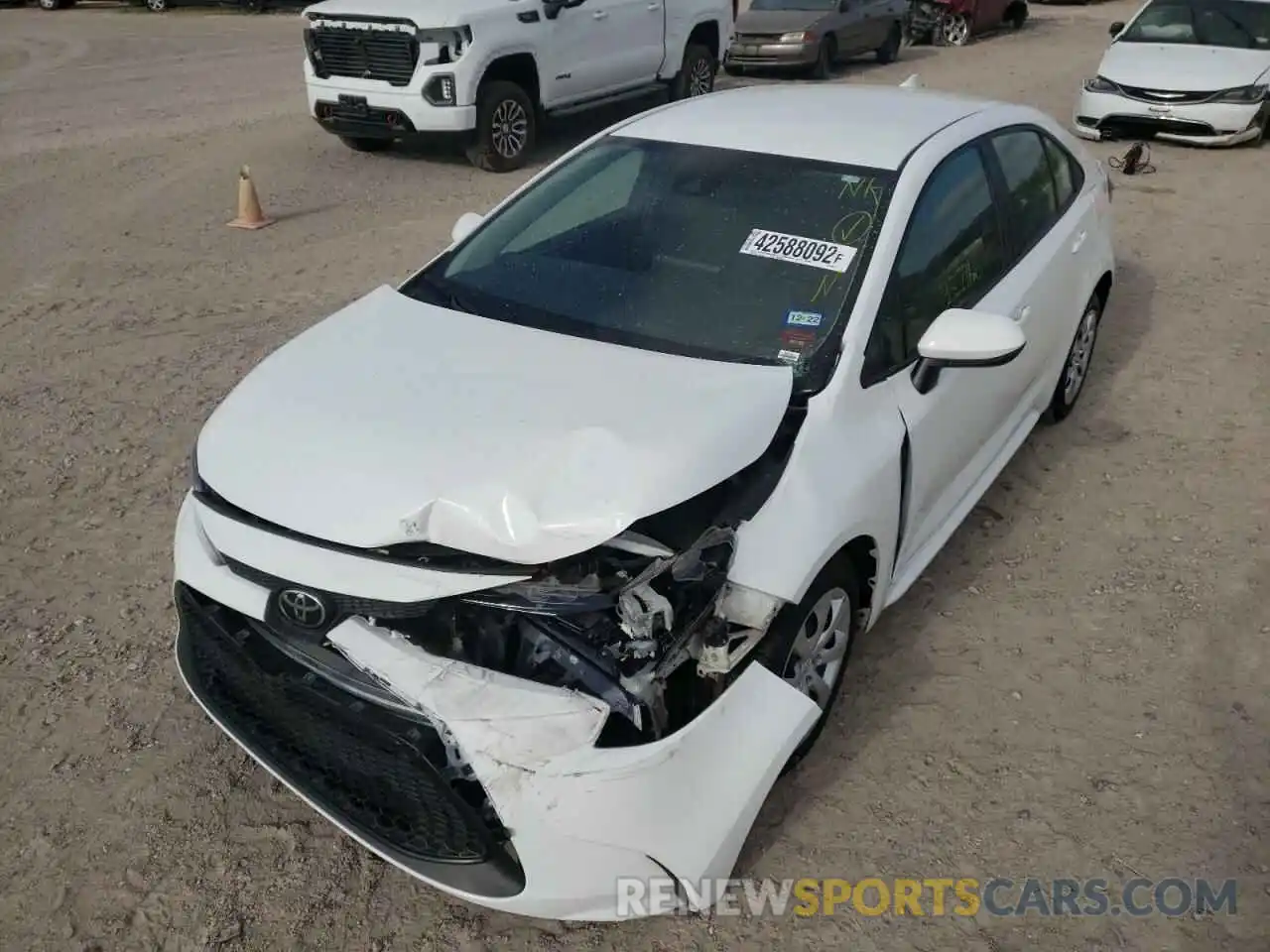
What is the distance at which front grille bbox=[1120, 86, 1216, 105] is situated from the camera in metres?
10.2

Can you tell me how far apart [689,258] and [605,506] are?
1266mm

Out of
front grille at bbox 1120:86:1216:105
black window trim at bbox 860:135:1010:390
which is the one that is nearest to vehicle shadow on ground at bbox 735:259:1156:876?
black window trim at bbox 860:135:1010:390

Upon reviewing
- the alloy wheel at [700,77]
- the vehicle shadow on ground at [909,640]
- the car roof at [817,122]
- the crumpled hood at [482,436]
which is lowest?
the vehicle shadow on ground at [909,640]

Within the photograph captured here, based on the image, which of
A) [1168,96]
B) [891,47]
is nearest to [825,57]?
[891,47]

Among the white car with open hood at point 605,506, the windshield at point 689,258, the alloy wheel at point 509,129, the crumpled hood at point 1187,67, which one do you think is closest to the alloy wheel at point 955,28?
the crumpled hood at point 1187,67

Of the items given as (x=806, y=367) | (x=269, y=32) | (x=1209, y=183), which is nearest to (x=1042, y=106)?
(x=1209, y=183)

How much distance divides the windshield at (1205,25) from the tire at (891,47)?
5313mm

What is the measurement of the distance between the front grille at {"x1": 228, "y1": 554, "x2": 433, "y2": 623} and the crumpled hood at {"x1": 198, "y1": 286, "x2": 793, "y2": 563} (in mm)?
140

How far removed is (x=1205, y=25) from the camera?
11062 mm

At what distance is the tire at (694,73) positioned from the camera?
11719 mm

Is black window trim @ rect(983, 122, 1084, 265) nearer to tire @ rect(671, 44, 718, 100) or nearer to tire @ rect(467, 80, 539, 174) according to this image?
tire @ rect(467, 80, 539, 174)

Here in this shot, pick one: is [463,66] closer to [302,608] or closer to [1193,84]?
[1193,84]

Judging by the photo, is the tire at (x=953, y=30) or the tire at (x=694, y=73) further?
the tire at (x=953, y=30)

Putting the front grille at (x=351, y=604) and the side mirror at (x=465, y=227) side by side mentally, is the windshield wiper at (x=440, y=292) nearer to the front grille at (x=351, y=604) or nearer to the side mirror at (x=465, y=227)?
the side mirror at (x=465, y=227)
